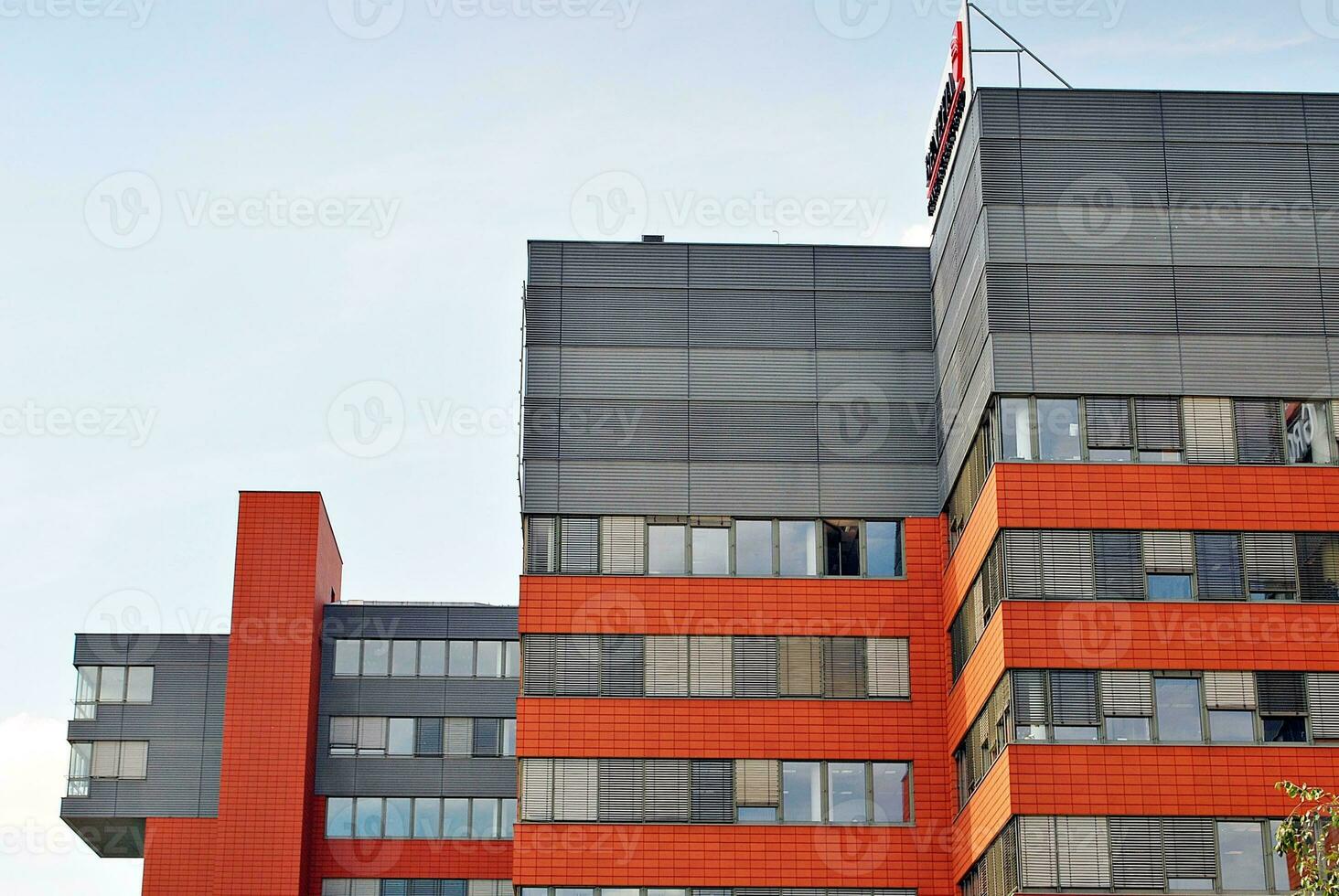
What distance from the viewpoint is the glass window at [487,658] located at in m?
88.7

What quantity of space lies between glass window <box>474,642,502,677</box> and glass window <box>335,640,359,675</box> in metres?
5.17

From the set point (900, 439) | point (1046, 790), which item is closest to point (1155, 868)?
point (1046, 790)

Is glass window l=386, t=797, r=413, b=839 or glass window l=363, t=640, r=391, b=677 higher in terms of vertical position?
glass window l=363, t=640, r=391, b=677

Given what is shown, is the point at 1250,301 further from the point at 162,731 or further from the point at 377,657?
the point at 162,731

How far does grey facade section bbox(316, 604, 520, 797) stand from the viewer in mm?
86688

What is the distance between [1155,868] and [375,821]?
143ft

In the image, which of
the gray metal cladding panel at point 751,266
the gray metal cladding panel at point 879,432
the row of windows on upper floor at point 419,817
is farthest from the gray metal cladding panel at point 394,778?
the gray metal cladding panel at point 879,432

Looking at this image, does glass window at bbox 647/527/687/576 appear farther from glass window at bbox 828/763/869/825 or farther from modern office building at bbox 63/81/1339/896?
glass window at bbox 828/763/869/825

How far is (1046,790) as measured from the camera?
5141cm

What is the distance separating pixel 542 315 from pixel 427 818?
99.3 feet

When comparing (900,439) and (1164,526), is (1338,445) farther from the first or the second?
(900,439)

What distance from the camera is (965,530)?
59.0 m

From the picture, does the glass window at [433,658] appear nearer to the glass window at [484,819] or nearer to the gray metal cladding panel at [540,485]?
the glass window at [484,819]

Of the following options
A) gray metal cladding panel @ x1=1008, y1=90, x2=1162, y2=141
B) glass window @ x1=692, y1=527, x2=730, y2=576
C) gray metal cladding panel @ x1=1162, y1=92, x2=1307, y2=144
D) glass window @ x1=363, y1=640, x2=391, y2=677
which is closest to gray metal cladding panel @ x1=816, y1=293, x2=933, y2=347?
glass window @ x1=692, y1=527, x2=730, y2=576
